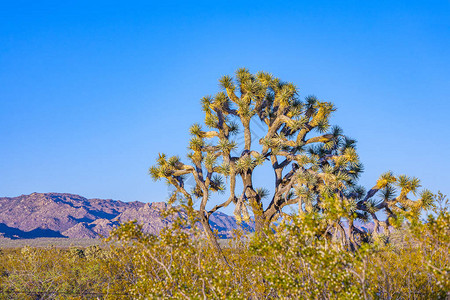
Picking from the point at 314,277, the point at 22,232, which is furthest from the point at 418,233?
the point at 22,232

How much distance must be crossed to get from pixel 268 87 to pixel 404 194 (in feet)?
23.4

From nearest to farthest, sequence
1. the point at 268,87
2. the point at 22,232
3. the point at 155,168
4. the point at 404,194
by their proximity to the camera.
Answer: the point at 404,194
the point at 155,168
the point at 268,87
the point at 22,232

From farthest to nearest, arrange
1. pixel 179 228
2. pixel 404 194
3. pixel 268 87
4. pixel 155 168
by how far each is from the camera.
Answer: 1. pixel 268 87
2. pixel 155 168
3. pixel 404 194
4. pixel 179 228

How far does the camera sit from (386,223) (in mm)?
15344

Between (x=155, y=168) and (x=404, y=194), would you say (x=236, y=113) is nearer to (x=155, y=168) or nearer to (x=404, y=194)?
(x=155, y=168)

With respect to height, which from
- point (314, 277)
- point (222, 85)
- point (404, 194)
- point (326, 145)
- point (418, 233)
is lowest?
point (314, 277)

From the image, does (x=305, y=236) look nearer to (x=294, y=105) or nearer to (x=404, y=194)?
(x=404, y=194)

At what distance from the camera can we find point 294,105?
671 inches

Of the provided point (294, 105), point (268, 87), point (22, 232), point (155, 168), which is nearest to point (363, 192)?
point (294, 105)

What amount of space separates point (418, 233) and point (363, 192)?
416 inches

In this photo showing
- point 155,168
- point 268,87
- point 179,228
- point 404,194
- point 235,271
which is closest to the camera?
point 179,228

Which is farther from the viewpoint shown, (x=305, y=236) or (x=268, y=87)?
(x=268, y=87)

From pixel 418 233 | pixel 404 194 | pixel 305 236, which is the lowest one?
pixel 305 236

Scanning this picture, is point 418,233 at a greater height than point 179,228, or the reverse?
point 418,233
